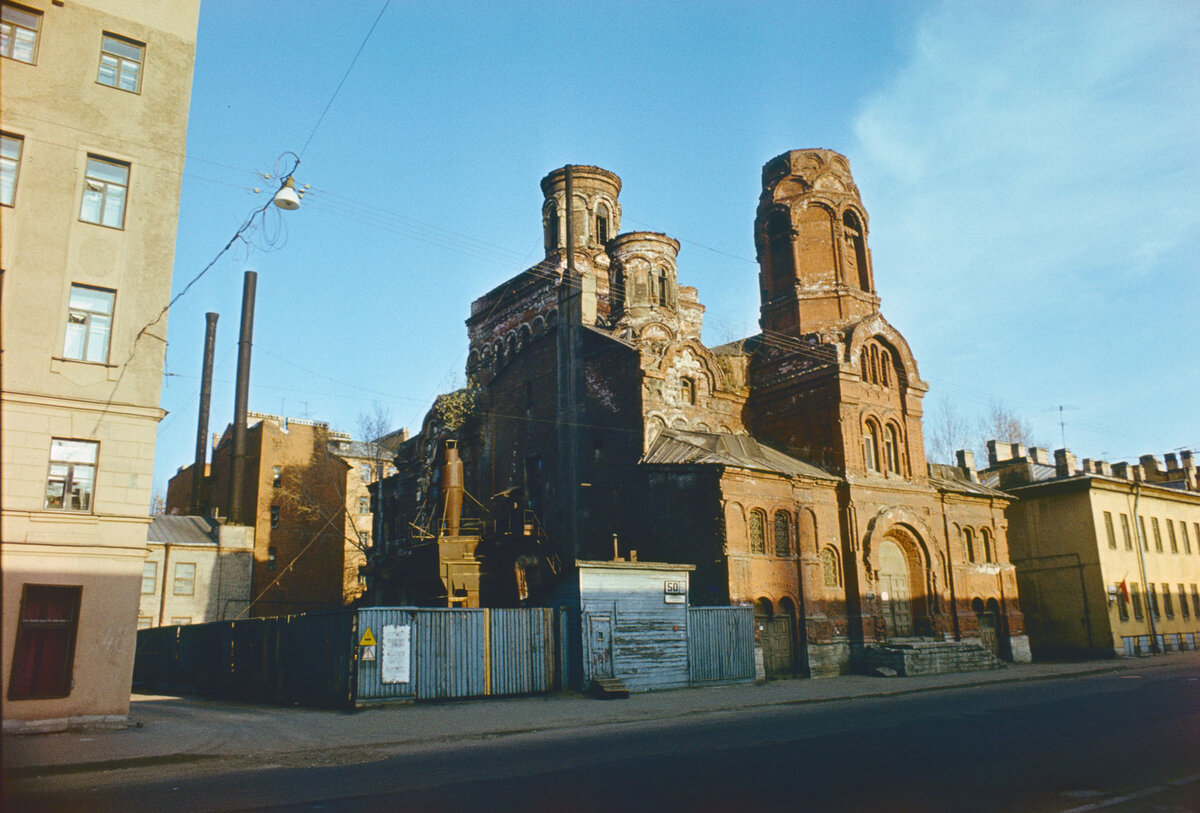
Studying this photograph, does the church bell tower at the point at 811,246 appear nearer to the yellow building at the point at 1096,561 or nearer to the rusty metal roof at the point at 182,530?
the yellow building at the point at 1096,561

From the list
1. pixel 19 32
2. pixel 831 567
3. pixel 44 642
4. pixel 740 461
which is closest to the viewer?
pixel 44 642

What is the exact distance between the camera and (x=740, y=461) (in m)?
26.1

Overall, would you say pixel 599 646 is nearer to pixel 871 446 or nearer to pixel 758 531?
pixel 758 531

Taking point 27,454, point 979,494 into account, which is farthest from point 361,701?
point 979,494

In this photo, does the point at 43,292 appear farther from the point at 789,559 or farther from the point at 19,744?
the point at 789,559

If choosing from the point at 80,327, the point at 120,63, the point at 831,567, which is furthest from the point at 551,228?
the point at 80,327

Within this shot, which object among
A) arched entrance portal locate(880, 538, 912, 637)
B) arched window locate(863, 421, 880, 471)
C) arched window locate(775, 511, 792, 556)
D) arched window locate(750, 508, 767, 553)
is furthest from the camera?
arched window locate(863, 421, 880, 471)

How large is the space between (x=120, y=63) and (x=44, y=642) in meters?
11.0

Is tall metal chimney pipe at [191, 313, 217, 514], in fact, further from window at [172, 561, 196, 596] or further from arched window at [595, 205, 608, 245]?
arched window at [595, 205, 608, 245]

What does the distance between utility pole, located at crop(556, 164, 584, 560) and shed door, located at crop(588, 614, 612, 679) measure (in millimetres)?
8714

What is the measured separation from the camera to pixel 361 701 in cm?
1739

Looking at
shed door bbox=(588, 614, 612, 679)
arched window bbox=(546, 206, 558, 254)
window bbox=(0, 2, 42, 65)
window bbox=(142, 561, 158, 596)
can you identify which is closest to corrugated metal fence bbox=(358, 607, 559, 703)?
shed door bbox=(588, 614, 612, 679)

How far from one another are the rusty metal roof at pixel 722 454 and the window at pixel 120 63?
17183 mm

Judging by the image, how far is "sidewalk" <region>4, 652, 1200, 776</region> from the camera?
38.4ft
